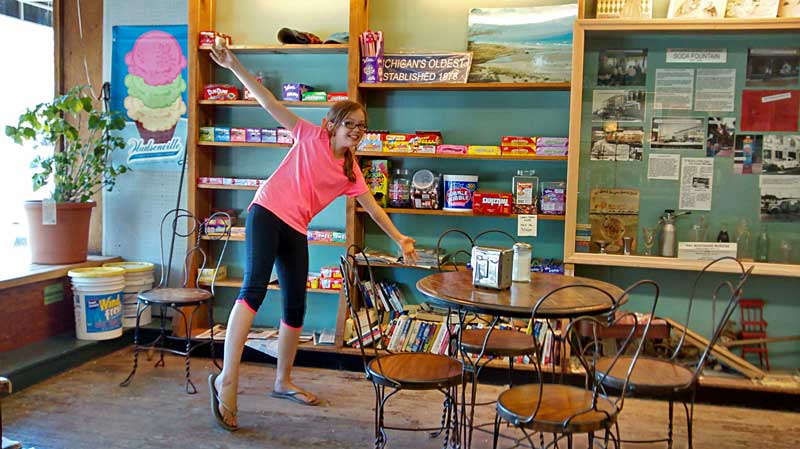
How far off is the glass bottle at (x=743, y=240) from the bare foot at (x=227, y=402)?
2.98m

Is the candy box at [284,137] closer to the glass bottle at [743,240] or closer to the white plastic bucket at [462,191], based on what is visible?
the white plastic bucket at [462,191]


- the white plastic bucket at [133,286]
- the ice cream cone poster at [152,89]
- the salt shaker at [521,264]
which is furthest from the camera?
the ice cream cone poster at [152,89]

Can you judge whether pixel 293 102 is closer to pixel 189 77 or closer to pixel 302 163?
pixel 189 77

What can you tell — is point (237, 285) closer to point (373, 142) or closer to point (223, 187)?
point (223, 187)

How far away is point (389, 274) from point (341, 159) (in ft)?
4.42

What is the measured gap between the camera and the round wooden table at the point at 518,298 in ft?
7.84

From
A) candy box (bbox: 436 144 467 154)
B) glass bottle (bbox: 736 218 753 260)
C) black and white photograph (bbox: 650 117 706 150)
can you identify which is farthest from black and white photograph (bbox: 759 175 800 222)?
candy box (bbox: 436 144 467 154)

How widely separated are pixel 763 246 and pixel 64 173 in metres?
4.38

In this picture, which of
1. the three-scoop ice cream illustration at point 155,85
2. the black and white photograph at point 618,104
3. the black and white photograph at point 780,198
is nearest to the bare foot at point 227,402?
the three-scoop ice cream illustration at point 155,85

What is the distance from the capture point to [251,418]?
336 cm

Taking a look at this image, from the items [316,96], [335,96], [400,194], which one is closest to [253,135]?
[316,96]

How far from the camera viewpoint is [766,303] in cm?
401

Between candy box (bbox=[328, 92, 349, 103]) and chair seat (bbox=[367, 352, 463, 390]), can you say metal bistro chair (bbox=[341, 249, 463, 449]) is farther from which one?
candy box (bbox=[328, 92, 349, 103])

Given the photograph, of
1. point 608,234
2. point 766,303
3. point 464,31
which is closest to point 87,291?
point 464,31
